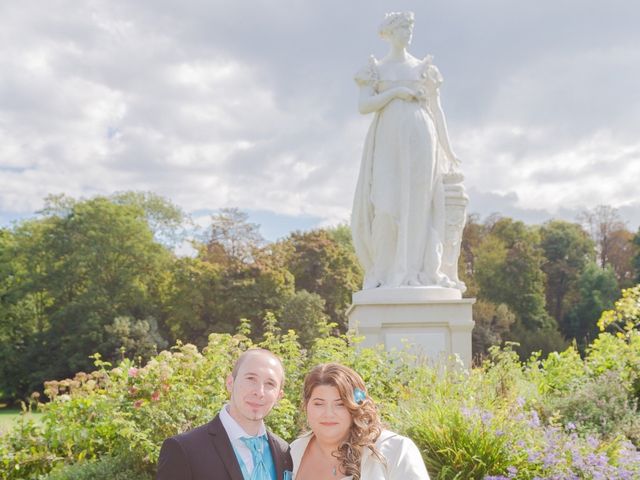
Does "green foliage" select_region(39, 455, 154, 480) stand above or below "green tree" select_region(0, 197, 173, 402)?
below

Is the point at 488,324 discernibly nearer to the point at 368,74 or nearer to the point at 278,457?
the point at 368,74

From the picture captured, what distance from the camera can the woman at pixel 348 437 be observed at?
2.64m

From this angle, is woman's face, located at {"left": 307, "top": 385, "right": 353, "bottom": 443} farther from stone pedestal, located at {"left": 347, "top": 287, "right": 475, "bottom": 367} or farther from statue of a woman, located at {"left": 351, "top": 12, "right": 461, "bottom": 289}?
statue of a woman, located at {"left": 351, "top": 12, "right": 461, "bottom": 289}

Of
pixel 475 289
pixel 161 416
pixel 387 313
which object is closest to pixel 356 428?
pixel 161 416

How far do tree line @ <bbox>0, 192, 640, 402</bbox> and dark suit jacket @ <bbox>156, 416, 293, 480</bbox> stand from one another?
82.1 ft

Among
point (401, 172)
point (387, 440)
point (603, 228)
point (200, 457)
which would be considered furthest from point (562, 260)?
point (200, 457)

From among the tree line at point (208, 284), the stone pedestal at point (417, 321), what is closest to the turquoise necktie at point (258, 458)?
the stone pedestal at point (417, 321)

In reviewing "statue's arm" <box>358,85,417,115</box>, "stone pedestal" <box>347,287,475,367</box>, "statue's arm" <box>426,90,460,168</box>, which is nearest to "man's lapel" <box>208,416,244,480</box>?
"stone pedestal" <box>347,287,475,367</box>

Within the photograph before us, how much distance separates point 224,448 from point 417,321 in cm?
649

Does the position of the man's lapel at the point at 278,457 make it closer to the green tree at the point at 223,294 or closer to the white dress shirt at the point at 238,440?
the white dress shirt at the point at 238,440

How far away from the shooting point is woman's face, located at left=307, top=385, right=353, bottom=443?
2.63 meters

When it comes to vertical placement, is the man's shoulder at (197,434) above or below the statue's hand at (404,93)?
below

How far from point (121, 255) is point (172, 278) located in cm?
281

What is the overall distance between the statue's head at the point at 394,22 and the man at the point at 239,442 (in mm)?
7551
